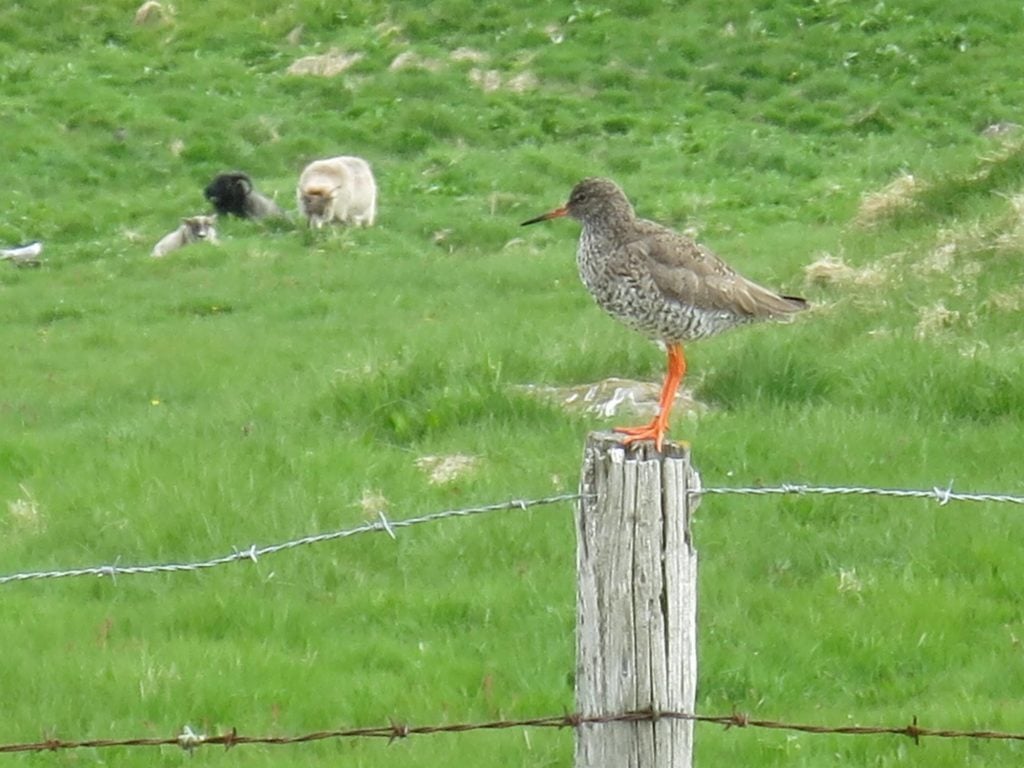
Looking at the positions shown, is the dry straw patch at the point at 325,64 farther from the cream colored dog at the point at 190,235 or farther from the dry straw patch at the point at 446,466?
the dry straw patch at the point at 446,466

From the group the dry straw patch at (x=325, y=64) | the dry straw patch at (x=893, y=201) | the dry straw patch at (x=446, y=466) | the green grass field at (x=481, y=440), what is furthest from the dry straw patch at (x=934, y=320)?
the dry straw patch at (x=325, y=64)

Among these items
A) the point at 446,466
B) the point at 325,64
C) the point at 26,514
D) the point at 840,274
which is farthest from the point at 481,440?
the point at 325,64

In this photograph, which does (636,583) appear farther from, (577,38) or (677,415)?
(577,38)

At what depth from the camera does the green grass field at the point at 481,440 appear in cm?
605

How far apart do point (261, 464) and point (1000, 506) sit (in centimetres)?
366

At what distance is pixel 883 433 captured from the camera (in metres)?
8.54

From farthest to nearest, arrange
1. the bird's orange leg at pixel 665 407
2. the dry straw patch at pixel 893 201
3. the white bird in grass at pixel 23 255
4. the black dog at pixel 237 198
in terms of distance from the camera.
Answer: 1. the black dog at pixel 237 198
2. the white bird in grass at pixel 23 255
3. the dry straw patch at pixel 893 201
4. the bird's orange leg at pixel 665 407

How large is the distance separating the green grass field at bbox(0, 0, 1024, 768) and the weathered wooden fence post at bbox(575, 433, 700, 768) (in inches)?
81.5

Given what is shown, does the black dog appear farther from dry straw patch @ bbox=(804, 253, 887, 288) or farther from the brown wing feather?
the brown wing feather

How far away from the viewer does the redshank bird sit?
582 cm

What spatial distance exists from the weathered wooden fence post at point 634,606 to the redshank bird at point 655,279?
220 cm

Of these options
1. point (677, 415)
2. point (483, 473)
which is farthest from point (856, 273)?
point (483, 473)

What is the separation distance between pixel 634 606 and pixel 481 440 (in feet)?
18.5

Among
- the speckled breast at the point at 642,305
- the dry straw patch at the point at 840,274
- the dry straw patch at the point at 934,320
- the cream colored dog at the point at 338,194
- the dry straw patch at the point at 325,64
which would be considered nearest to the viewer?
the speckled breast at the point at 642,305
